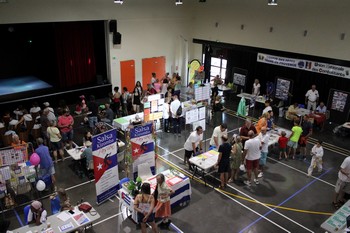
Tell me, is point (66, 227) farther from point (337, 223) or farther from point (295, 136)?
point (295, 136)

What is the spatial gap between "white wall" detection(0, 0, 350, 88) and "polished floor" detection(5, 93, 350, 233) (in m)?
5.71

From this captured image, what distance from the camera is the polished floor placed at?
754 cm

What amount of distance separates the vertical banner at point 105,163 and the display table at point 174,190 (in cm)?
71

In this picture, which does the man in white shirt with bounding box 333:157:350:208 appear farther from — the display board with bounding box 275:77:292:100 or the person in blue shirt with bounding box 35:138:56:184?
the display board with bounding box 275:77:292:100

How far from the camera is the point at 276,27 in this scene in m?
14.8

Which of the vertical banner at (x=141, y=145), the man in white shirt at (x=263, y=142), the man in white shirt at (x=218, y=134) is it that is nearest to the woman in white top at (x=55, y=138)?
the vertical banner at (x=141, y=145)

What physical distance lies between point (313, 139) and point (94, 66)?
1163cm

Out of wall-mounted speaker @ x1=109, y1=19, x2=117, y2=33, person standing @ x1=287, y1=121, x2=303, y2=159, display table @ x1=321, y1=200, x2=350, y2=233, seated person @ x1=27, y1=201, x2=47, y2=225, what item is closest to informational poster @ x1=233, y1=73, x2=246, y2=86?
wall-mounted speaker @ x1=109, y1=19, x2=117, y2=33

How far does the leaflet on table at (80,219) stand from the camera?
20.9 feet

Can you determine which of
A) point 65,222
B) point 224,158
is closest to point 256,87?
point 224,158

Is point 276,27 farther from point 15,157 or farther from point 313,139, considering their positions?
point 15,157

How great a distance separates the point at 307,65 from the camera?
46.4 ft

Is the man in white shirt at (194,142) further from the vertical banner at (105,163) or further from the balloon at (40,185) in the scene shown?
the balloon at (40,185)

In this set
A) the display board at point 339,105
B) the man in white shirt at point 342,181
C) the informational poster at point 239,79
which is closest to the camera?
the man in white shirt at point 342,181
